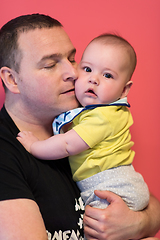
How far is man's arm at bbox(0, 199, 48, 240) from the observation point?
1.30m

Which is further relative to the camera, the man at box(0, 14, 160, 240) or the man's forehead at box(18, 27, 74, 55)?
the man's forehead at box(18, 27, 74, 55)

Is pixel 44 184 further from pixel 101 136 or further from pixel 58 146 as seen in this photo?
pixel 101 136

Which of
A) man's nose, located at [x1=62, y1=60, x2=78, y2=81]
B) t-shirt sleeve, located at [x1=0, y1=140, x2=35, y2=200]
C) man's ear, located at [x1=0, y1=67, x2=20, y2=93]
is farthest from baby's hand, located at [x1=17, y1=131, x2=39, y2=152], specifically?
man's nose, located at [x1=62, y1=60, x2=78, y2=81]

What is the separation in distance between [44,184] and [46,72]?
66 centimetres

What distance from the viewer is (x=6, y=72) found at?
186 cm

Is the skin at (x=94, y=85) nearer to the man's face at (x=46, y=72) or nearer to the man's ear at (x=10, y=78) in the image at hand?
the man's face at (x=46, y=72)

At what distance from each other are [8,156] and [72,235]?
0.56m

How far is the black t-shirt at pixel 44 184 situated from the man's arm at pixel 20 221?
67mm

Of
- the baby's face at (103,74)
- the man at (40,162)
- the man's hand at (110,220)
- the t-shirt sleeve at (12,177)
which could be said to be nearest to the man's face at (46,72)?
the man at (40,162)

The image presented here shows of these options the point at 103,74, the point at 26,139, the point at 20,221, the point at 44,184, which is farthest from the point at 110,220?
the point at 103,74

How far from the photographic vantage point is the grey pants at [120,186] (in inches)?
63.9

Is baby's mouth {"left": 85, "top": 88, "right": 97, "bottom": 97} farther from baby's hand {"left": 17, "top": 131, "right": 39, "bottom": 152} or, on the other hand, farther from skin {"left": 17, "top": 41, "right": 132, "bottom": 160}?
baby's hand {"left": 17, "top": 131, "right": 39, "bottom": 152}

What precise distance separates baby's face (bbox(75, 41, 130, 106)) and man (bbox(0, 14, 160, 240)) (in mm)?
109

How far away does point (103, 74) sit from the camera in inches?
66.2
